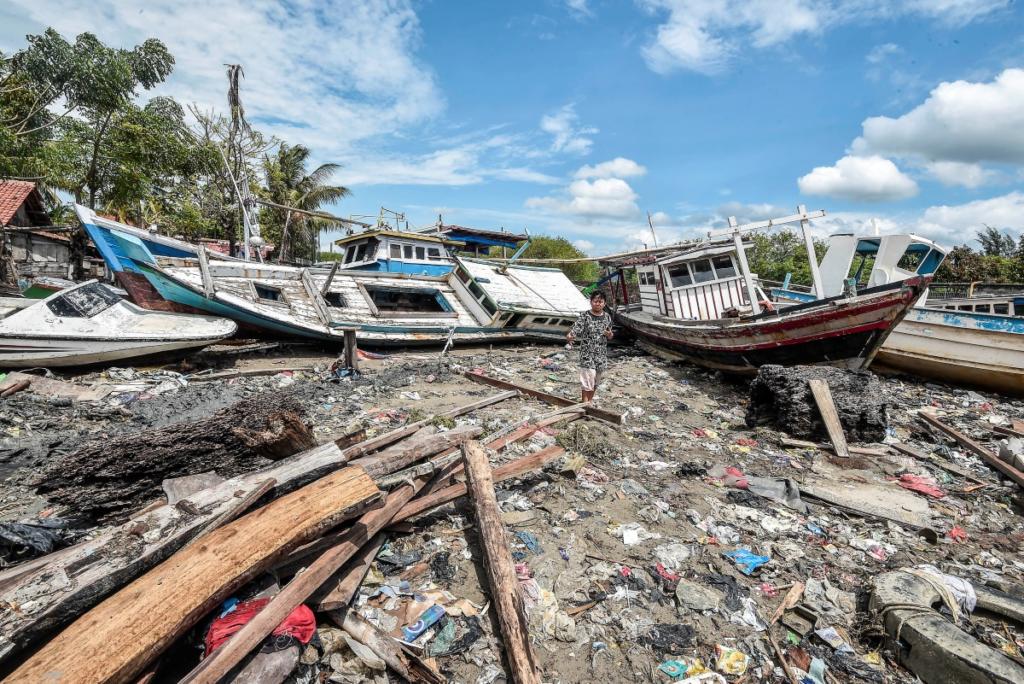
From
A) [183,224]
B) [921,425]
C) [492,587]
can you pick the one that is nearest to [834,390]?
[921,425]

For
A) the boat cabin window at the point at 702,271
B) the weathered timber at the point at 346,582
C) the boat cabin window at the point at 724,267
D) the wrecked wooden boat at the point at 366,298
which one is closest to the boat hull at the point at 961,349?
the boat cabin window at the point at 724,267

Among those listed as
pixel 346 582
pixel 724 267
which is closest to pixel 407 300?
pixel 724 267

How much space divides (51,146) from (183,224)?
29.1ft

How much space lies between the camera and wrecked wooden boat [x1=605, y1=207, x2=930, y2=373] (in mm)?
6590

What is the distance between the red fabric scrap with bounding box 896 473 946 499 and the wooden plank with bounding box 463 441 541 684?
13.6 feet

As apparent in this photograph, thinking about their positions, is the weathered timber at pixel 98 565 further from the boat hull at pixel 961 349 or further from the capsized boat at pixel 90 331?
the boat hull at pixel 961 349

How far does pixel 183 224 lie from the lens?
73.7 ft

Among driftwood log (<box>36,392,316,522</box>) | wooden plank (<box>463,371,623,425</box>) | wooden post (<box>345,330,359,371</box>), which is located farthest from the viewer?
wooden post (<box>345,330,359,371</box>)

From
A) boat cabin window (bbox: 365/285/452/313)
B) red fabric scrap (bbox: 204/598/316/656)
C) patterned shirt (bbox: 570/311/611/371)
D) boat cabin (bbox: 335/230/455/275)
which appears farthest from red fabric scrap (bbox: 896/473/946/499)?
boat cabin (bbox: 335/230/455/275)

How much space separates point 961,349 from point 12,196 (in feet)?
97.1

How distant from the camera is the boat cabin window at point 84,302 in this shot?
7.05 m

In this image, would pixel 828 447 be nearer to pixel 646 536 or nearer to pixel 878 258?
pixel 646 536

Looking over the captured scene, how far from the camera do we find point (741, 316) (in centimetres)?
827

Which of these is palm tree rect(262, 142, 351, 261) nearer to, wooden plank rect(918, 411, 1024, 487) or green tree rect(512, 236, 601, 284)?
green tree rect(512, 236, 601, 284)
